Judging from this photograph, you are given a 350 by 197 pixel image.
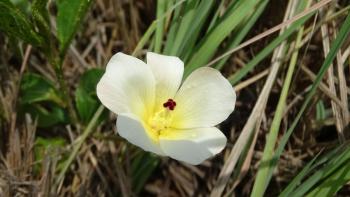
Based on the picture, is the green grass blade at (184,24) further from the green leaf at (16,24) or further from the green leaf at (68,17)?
the green leaf at (16,24)

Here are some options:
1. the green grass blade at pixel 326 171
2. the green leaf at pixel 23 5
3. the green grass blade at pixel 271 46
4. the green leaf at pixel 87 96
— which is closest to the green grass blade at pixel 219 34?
the green grass blade at pixel 271 46

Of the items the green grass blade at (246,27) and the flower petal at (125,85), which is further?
the green grass blade at (246,27)

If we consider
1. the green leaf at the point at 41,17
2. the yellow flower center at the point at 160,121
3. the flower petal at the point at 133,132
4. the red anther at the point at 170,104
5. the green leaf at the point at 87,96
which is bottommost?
the green leaf at the point at 87,96

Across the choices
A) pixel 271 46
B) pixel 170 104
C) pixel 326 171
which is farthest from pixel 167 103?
pixel 326 171

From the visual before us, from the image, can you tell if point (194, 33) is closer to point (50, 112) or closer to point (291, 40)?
point (291, 40)

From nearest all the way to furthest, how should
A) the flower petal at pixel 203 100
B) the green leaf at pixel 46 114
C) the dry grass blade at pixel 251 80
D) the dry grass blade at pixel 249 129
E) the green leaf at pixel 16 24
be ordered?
1. the flower petal at pixel 203 100
2. the green leaf at pixel 16 24
3. the dry grass blade at pixel 249 129
4. the dry grass blade at pixel 251 80
5. the green leaf at pixel 46 114

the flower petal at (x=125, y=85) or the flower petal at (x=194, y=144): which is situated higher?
the flower petal at (x=125, y=85)
